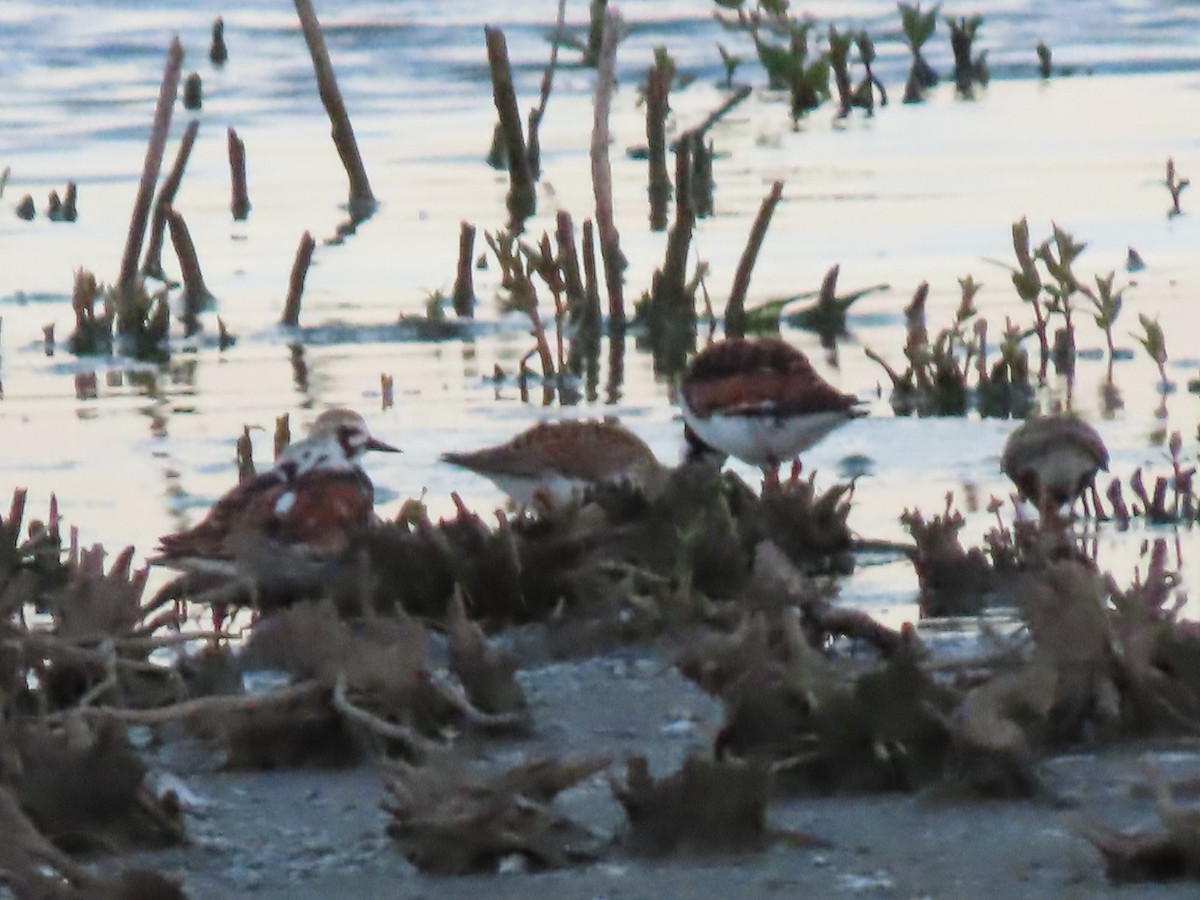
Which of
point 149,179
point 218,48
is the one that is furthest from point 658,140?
point 218,48

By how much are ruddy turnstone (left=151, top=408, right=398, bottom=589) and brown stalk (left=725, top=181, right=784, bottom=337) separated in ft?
10.6

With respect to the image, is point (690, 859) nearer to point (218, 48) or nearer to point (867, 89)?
point (867, 89)

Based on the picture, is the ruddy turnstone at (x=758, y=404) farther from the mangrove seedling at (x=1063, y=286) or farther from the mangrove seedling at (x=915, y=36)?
the mangrove seedling at (x=915, y=36)

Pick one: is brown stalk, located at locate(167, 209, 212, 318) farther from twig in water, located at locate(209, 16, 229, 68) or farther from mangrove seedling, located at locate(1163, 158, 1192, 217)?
twig in water, located at locate(209, 16, 229, 68)

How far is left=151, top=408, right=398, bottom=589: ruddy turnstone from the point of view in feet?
18.4

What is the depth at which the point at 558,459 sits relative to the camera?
24.1ft

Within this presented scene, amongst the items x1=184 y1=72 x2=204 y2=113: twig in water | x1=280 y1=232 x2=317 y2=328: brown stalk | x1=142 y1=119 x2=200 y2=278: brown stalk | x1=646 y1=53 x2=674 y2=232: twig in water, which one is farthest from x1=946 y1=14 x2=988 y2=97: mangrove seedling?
x1=280 y1=232 x2=317 y2=328: brown stalk

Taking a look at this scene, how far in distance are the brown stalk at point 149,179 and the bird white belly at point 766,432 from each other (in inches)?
139

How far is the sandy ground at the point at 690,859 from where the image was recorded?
12.1ft

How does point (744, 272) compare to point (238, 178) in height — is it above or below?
below

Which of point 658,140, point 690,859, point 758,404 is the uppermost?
point 658,140

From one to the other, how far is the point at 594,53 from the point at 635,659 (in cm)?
762

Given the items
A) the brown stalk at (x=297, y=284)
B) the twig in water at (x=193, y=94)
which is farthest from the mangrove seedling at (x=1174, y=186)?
the twig in water at (x=193, y=94)

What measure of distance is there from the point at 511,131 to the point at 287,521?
649 centimetres
